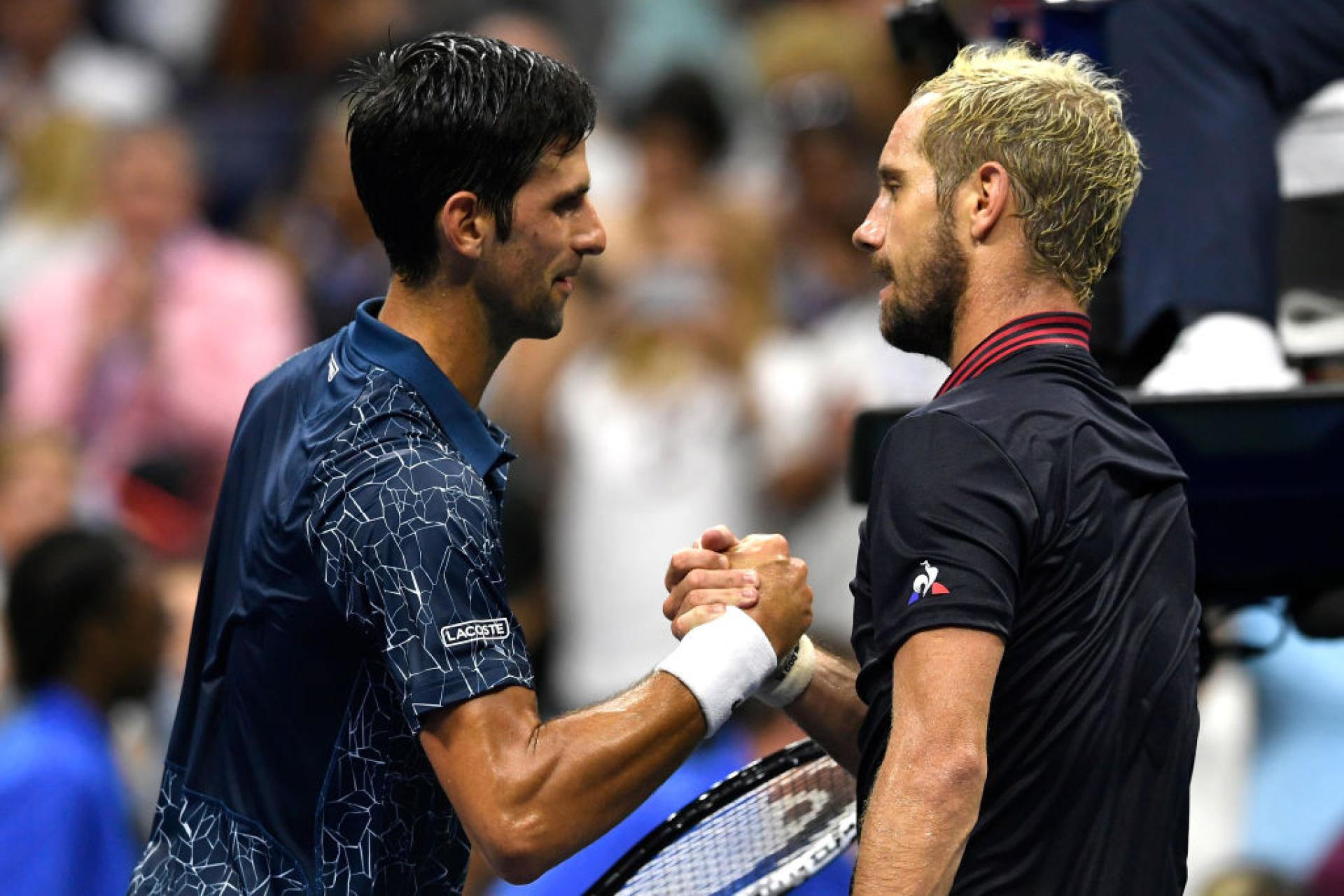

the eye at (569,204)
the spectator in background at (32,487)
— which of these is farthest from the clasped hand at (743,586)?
the spectator in background at (32,487)

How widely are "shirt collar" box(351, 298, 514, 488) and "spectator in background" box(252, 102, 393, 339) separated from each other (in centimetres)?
420

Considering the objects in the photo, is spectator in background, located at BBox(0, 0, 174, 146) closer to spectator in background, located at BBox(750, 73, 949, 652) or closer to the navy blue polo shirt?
spectator in background, located at BBox(750, 73, 949, 652)

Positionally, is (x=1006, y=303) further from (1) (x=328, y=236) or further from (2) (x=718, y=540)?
→ (1) (x=328, y=236)

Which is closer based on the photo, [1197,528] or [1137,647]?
[1137,647]

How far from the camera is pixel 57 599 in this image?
502 centimetres

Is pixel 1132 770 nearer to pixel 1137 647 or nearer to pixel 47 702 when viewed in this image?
pixel 1137 647

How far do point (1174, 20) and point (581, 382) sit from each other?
3082 mm

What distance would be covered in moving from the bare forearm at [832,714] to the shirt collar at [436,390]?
553mm

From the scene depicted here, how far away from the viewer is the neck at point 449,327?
2.84m

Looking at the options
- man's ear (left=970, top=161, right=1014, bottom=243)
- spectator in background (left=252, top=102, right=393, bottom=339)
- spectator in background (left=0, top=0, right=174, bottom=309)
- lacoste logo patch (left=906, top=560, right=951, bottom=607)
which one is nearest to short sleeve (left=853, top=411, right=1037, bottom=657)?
lacoste logo patch (left=906, top=560, right=951, bottom=607)

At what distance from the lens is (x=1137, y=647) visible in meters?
2.49

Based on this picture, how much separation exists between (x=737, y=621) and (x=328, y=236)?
4882mm

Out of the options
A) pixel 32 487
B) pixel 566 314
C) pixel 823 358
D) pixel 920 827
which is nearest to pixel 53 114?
pixel 32 487

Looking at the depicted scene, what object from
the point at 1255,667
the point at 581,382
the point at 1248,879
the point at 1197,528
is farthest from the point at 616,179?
the point at 1197,528
